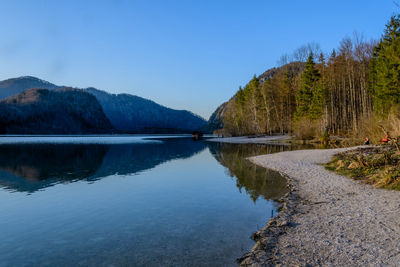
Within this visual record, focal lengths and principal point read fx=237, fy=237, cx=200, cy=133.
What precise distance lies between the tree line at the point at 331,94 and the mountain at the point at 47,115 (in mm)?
126356

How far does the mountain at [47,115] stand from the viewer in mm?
138625

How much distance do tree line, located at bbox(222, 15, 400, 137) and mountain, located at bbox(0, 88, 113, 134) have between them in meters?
126

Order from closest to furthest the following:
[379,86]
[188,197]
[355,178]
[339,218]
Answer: [339,218] < [188,197] < [355,178] < [379,86]

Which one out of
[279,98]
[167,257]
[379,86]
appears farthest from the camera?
[279,98]

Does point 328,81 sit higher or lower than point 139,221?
higher

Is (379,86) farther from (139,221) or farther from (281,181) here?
(139,221)

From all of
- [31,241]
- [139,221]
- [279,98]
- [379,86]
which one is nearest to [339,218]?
[139,221]

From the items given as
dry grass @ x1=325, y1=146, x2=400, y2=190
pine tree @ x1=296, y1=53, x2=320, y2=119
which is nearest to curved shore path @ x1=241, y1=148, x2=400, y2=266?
dry grass @ x1=325, y1=146, x2=400, y2=190

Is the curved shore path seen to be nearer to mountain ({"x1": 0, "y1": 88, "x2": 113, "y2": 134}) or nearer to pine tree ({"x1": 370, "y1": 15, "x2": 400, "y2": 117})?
pine tree ({"x1": 370, "y1": 15, "x2": 400, "y2": 117})

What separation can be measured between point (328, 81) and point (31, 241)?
53943mm

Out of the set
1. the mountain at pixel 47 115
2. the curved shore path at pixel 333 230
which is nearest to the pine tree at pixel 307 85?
the curved shore path at pixel 333 230

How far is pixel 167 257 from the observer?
530cm

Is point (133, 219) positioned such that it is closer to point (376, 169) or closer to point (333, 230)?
point (333, 230)

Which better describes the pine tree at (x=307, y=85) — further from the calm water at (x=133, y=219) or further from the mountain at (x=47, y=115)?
the mountain at (x=47, y=115)
